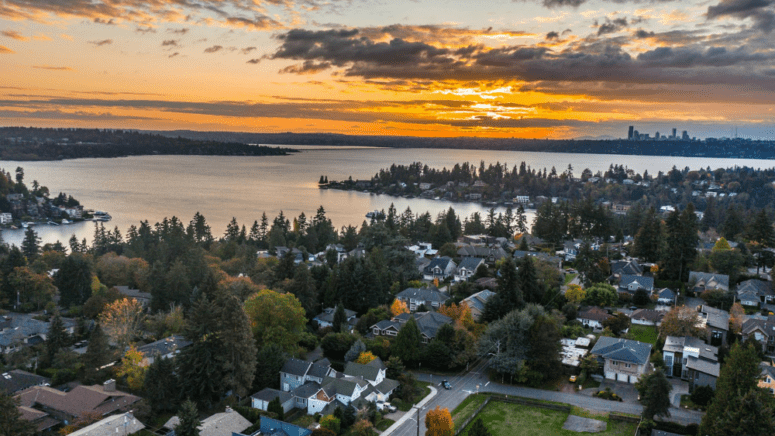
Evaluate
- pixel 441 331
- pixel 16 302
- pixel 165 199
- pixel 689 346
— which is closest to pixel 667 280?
pixel 689 346

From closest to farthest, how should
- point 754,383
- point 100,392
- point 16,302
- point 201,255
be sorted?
point 754,383 < point 100,392 < point 16,302 < point 201,255

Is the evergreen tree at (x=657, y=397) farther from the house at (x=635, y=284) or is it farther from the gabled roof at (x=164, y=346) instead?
the gabled roof at (x=164, y=346)

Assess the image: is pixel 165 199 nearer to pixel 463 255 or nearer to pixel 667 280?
pixel 463 255

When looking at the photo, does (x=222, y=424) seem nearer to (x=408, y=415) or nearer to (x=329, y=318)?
(x=408, y=415)

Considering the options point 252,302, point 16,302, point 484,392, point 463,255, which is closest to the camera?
point 484,392

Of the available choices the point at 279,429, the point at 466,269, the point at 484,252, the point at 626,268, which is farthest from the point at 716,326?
the point at 279,429

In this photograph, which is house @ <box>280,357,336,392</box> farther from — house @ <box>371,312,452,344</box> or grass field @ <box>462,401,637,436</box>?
grass field @ <box>462,401,637,436</box>
